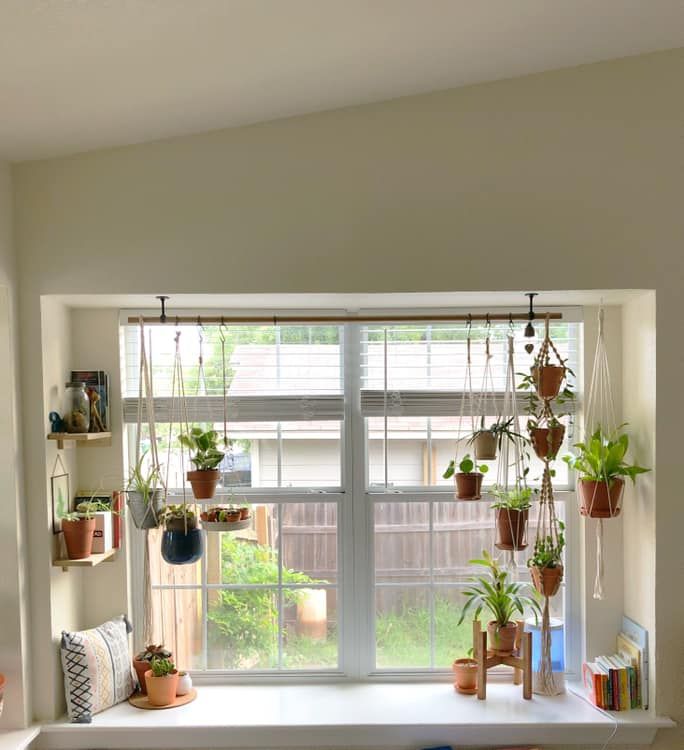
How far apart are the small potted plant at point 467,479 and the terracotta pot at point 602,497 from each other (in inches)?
15.2

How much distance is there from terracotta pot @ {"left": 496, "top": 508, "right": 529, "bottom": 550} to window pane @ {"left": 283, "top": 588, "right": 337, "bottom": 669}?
77 centimetres

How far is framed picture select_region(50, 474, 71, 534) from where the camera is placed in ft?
8.80

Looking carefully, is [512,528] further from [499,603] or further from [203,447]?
[203,447]

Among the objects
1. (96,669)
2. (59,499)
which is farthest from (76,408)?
(96,669)

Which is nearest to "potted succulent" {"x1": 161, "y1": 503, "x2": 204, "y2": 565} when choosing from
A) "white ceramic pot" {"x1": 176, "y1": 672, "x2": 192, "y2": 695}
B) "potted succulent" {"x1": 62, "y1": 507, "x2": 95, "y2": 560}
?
"potted succulent" {"x1": 62, "y1": 507, "x2": 95, "y2": 560}

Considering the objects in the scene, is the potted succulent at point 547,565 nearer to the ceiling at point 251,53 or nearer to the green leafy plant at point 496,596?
the green leafy plant at point 496,596

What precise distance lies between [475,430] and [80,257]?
1.68m

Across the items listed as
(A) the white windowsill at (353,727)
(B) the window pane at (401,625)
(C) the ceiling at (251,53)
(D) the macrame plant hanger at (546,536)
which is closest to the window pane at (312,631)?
(B) the window pane at (401,625)

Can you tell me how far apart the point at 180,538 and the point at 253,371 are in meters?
0.74

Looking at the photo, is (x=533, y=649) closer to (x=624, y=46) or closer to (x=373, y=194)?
(x=373, y=194)

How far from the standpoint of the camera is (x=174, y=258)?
256cm

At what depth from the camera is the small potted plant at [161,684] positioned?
2.82 metres

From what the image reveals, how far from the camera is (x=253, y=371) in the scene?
3.08 meters

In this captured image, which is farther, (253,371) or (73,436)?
(253,371)
